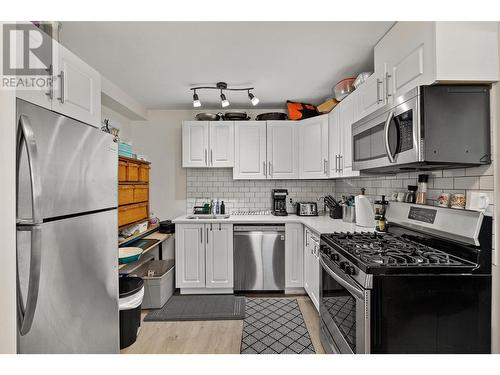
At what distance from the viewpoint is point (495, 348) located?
4.25ft

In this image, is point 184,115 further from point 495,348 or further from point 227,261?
point 495,348

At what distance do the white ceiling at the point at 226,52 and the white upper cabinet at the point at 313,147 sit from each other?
397mm

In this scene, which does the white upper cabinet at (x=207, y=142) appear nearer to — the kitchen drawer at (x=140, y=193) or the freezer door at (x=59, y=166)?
the kitchen drawer at (x=140, y=193)

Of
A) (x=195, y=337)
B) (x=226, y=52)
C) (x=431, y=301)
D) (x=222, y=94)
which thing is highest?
(x=226, y=52)

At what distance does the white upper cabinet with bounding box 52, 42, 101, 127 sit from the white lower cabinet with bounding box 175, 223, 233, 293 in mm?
1766

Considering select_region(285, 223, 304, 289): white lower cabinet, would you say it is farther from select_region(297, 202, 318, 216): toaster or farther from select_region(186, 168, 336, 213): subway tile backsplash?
select_region(186, 168, 336, 213): subway tile backsplash

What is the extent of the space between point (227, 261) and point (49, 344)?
211 cm

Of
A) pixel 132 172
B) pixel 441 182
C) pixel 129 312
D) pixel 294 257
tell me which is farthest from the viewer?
pixel 294 257

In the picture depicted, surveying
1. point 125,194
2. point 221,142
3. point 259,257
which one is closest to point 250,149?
point 221,142

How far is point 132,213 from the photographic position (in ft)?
9.75

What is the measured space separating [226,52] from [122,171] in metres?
1.58

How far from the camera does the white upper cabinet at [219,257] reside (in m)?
3.12

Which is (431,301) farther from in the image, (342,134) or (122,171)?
(122,171)
